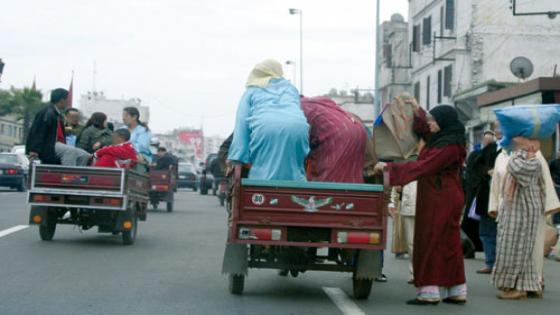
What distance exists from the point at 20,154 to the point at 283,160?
108 feet

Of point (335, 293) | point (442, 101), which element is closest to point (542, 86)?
point (442, 101)

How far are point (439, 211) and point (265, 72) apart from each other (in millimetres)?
2134

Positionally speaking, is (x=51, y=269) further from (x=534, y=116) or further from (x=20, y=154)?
(x=20, y=154)

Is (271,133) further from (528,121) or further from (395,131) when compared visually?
(528,121)

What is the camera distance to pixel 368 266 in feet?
30.3

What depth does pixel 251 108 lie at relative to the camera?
31.6 ft

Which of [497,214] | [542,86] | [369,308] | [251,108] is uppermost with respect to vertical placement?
[542,86]

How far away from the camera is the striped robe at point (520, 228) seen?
1032cm

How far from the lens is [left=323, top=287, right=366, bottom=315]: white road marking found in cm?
872

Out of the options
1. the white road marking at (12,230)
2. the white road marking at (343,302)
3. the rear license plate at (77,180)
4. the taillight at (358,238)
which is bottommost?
the white road marking at (343,302)

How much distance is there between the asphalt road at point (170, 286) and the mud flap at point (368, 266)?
10.7 inches

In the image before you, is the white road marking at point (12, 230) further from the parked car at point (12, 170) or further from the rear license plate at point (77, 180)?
the parked car at point (12, 170)

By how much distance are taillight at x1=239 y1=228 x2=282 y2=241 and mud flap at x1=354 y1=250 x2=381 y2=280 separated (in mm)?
805

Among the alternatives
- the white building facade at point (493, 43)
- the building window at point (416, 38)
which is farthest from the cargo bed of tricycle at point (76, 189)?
the building window at point (416, 38)
